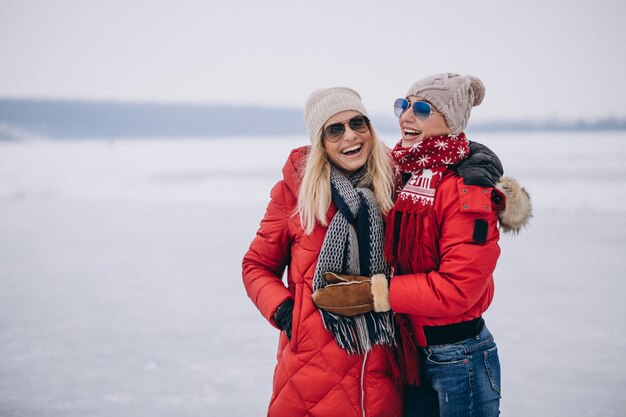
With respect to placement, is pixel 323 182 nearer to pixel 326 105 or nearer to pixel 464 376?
pixel 326 105

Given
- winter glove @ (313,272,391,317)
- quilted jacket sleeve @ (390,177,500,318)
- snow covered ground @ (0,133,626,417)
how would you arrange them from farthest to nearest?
1. snow covered ground @ (0,133,626,417)
2. winter glove @ (313,272,391,317)
3. quilted jacket sleeve @ (390,177,500,318)

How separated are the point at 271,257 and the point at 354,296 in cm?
42

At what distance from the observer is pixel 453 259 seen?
1494 mm

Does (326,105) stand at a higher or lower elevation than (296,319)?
higher

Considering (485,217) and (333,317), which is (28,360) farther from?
(485,217)

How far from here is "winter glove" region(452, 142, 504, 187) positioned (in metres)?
1.49

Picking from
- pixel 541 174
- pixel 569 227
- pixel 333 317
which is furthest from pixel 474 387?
pixel 541 174

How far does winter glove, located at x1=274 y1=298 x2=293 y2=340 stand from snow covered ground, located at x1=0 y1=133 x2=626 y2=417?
49.9 inches

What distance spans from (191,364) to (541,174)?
9734mm

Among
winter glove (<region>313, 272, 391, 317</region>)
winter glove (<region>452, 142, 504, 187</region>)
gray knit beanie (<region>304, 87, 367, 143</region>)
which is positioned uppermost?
gray knit beanie (<region>304, 87, 367, 143</region>)

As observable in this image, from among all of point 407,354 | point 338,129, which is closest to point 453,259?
point 407,354

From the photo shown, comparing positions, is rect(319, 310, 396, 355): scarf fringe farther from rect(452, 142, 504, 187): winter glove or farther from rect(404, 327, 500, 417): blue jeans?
rect(452, 142, 504, 187): winter glove

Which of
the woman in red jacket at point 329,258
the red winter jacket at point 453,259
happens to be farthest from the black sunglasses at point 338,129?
the red winter jacket at point 453,259

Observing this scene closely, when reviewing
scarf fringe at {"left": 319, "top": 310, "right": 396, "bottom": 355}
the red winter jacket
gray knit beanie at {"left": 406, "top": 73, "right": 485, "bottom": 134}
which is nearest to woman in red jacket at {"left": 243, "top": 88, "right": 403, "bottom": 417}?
scarf fringe at {"left": 319, "top": 310, "right": 396, "bottom": 355}
